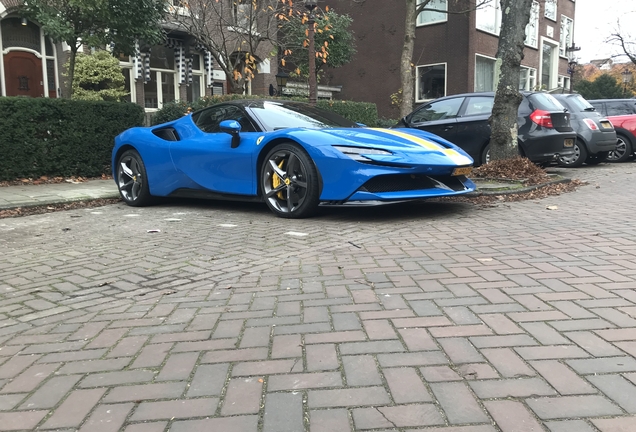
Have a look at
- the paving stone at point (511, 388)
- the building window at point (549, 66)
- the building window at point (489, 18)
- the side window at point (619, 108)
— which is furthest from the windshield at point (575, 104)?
the building window at point (549, 66)

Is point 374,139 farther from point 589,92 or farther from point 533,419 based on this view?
point 589,92

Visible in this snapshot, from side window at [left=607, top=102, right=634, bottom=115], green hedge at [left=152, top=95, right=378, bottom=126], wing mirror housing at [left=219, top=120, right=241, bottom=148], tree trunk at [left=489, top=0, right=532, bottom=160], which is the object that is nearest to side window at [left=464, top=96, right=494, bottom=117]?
tree trunk at [left=489, top=0, right=532, bottom=160]

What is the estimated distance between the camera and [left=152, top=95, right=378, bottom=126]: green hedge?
11.8 m

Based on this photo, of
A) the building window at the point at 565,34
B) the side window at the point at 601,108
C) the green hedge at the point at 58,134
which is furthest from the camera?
the building window at the point at 565,34

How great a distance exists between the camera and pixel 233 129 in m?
5.85

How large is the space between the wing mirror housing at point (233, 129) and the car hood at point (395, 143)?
0.98 m

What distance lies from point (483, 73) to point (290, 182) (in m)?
20.0

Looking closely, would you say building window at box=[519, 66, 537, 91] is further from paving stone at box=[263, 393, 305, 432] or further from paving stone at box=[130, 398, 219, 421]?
paving stone at box=[130, 398, 219, 421]

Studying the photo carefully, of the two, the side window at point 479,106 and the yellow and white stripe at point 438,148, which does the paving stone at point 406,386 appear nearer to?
the yellow and white stripe at point 438,148

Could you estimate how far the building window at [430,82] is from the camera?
74.9 feet

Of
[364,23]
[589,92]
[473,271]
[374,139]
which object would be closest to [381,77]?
[364,23]

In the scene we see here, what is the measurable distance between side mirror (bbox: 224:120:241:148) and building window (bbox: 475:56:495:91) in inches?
742

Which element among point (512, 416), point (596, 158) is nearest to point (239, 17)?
point (596, 158)

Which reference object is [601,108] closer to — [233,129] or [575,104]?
[575,104]
